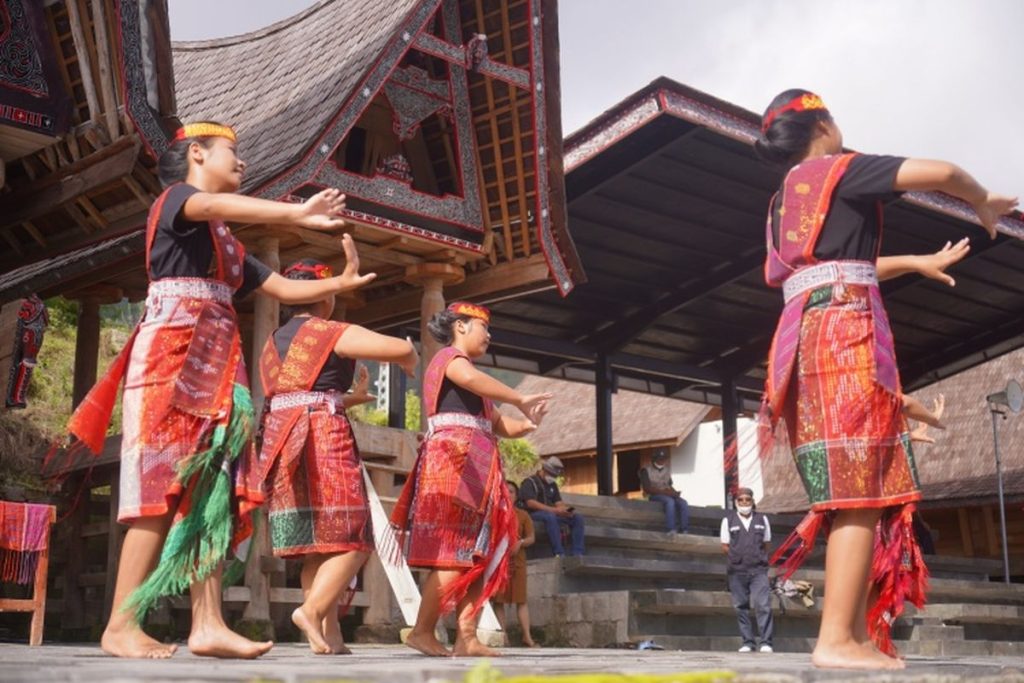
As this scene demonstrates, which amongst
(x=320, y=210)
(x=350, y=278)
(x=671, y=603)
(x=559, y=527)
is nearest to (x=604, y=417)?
(x=559, y=527)

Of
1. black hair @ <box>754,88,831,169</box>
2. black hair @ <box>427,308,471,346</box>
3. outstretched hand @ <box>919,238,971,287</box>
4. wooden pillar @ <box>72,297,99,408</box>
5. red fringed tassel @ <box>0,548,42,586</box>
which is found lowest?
red fringed tassel @ <box>0,548,42,586</box>

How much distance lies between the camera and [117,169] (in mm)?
8523

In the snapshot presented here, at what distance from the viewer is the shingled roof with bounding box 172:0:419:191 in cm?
1032

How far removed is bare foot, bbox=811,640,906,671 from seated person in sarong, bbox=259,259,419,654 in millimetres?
2089

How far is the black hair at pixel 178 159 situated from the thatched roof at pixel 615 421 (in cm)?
2387

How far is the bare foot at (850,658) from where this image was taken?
3572mm

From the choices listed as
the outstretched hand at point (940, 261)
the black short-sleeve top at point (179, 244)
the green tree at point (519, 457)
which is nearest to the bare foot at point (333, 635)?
the black short-sleeve top at point (179, 244)

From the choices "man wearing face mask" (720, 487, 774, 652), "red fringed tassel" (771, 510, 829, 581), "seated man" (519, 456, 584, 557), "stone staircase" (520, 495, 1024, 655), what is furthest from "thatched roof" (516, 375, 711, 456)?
"red fringed tassel" (771, 510, 829, 581)

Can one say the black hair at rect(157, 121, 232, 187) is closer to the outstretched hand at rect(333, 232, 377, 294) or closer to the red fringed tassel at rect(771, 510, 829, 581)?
the outstretched hand at rect(333, 232, 377, 294)

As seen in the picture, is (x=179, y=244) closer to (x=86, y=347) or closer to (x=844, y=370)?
(x=844, y=370)

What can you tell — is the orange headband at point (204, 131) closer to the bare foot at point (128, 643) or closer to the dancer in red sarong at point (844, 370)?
the bare foot at point (128, 643)

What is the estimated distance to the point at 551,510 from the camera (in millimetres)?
12180

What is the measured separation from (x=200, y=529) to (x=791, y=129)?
7.64 ft

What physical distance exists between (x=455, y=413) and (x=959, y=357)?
16957mm
